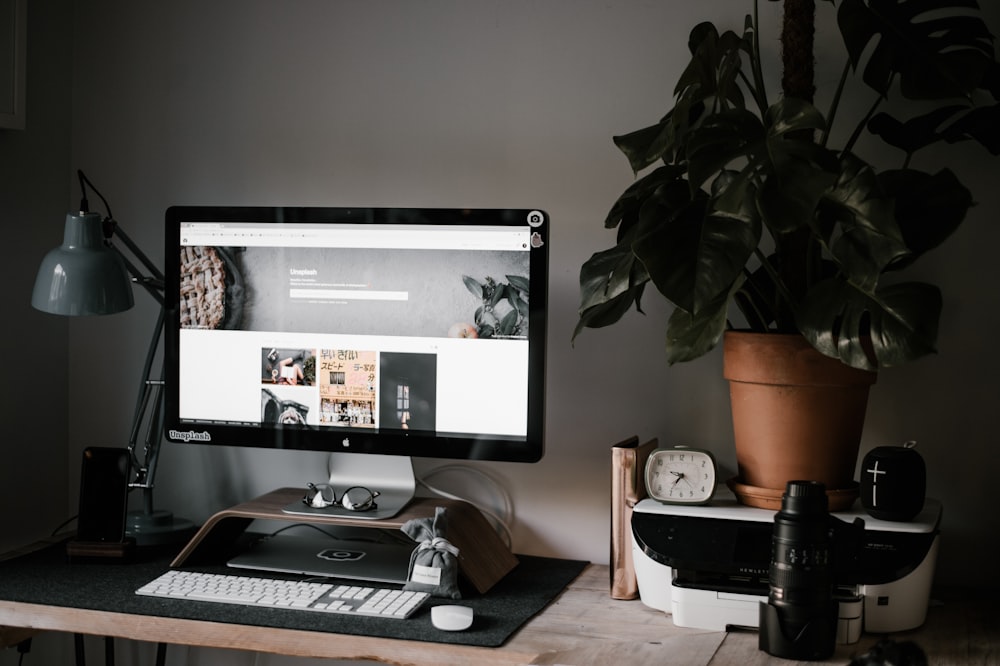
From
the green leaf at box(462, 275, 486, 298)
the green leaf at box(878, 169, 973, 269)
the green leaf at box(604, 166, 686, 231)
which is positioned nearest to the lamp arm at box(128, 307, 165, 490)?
the green leaf at box(462, 275, 486, 298)

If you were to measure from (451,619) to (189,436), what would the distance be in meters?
0.64

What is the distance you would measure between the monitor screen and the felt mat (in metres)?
0.21

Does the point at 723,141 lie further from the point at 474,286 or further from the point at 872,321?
the point at 474,286

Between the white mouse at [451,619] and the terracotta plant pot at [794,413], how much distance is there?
0.45m

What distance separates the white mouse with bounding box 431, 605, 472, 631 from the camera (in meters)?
1.35

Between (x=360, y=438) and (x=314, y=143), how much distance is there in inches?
24.4

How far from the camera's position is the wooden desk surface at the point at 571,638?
4.20 feet

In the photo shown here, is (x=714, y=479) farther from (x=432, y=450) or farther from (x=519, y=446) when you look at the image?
(x=432, y=450)

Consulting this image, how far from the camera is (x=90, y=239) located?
169 centimetres

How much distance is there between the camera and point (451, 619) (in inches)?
53.2

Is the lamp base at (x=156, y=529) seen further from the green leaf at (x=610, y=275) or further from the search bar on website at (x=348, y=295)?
the green leaf at (x=610, y=275)

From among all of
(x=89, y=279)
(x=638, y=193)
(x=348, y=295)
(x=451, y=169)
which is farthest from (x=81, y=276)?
(x=638, y=193)

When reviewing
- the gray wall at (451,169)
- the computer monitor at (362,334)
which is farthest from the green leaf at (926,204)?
the computer monitor at (362,334)

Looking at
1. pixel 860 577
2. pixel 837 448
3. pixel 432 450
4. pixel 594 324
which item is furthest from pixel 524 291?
pixel 860 577
